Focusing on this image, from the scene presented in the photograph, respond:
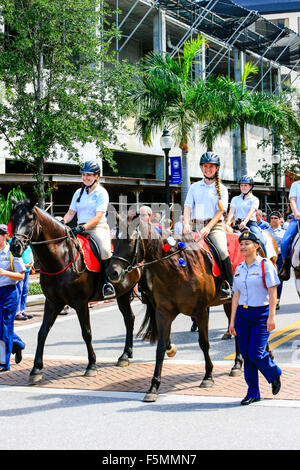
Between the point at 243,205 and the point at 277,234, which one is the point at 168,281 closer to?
the point at 243,205

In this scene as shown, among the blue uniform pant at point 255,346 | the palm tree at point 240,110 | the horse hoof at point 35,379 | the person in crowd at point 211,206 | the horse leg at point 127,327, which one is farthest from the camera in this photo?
the palm tree at point 240,110

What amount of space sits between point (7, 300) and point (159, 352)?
9.14 feet

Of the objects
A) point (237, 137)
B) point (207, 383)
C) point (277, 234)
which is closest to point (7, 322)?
point (207, 383)

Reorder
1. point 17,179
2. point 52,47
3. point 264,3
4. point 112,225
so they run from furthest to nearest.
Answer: point 264,3
point 17,179
point 52,47
point 112,225

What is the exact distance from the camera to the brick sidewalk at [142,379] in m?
6.89

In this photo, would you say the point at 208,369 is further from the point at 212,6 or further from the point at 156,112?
the point at 212,6

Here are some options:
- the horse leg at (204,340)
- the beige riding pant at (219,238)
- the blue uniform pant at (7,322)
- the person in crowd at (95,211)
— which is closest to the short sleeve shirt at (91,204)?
the person in crowd at (95,211)

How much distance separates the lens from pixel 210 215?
779 centimetres

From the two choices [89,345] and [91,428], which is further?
[89,345]

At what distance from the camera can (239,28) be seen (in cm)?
4075

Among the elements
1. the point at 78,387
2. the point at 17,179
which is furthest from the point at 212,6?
the point at 78,387

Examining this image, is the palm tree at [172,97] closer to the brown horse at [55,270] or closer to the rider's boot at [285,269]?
the rider's boot at [285,269]

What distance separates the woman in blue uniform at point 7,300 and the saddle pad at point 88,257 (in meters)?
1.01

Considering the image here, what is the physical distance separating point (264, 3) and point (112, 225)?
62.7 metres
